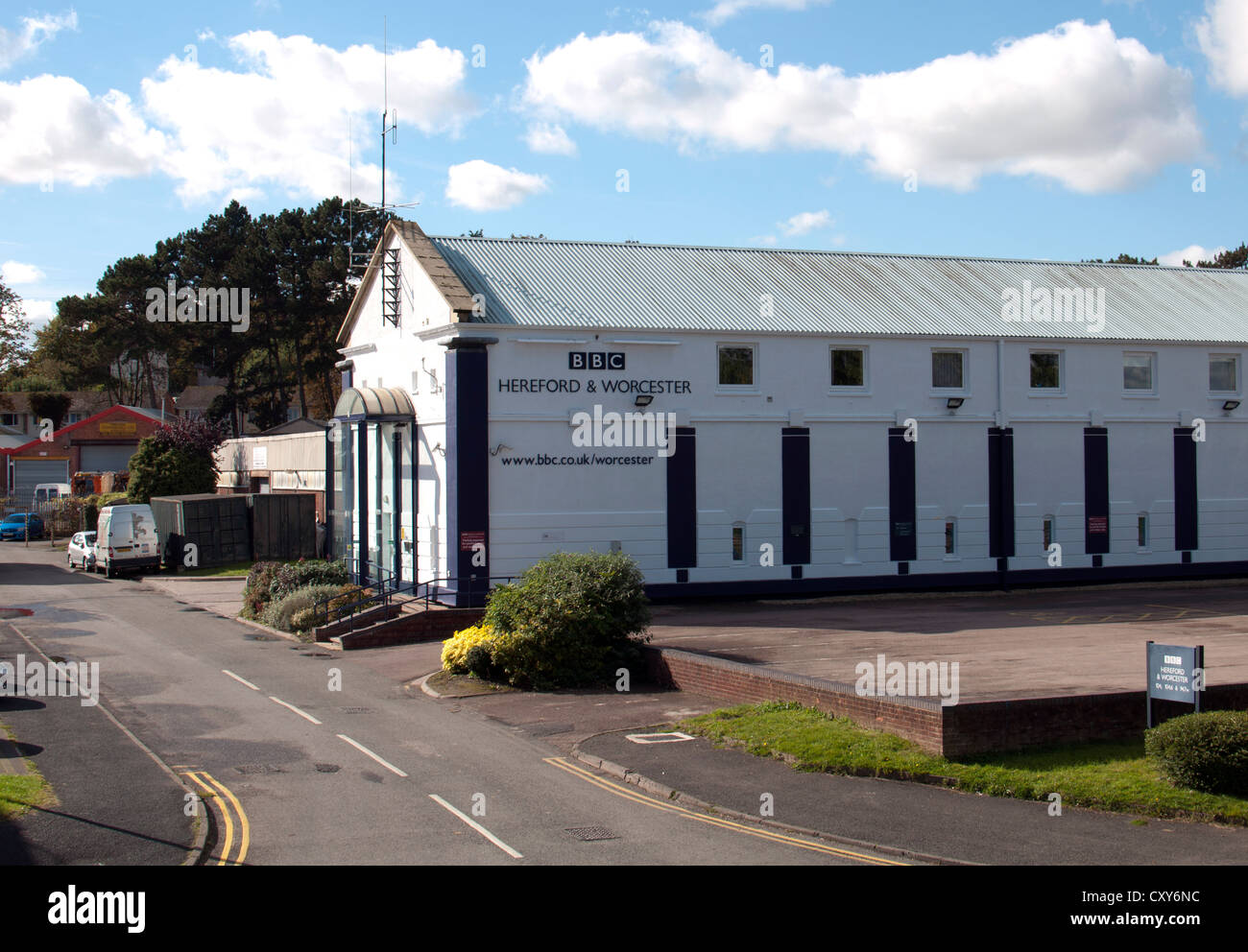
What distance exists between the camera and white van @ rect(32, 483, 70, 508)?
66.9 metres

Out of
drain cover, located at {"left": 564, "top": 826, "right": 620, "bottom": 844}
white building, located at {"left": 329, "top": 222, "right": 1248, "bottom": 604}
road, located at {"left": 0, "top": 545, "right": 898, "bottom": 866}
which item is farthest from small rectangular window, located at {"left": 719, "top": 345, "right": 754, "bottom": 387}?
drain cover, located at {"left": 564, "top": 826, "right": 620, "bottom": 844}

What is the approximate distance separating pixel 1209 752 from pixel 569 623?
10859 millimetres

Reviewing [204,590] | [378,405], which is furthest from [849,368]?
[204,590]

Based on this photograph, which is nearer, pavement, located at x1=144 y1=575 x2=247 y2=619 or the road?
the road

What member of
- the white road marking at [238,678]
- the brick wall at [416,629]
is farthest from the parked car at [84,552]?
the white road marking at [238,678]

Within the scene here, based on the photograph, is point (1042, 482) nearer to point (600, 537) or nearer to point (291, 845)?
point (600, 537)

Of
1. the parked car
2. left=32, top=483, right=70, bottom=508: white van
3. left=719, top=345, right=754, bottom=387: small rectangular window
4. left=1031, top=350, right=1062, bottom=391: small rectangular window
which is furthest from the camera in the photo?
left=32, top=483, right=70, bottom=508: white van

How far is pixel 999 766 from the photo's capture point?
14.1 metres

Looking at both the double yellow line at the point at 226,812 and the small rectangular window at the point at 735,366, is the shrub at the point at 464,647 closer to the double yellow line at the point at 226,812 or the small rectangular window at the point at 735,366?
the double yellow line at the point at 226,812

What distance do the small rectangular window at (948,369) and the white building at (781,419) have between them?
3.1 inches

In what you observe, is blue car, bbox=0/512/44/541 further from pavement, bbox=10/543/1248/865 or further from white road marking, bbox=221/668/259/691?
white road marking, bbox=221/668/259/691

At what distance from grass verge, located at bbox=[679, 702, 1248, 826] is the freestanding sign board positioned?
84 cm

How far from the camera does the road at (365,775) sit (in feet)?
36.9

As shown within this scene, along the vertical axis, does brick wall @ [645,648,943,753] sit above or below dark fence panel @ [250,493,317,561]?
below
